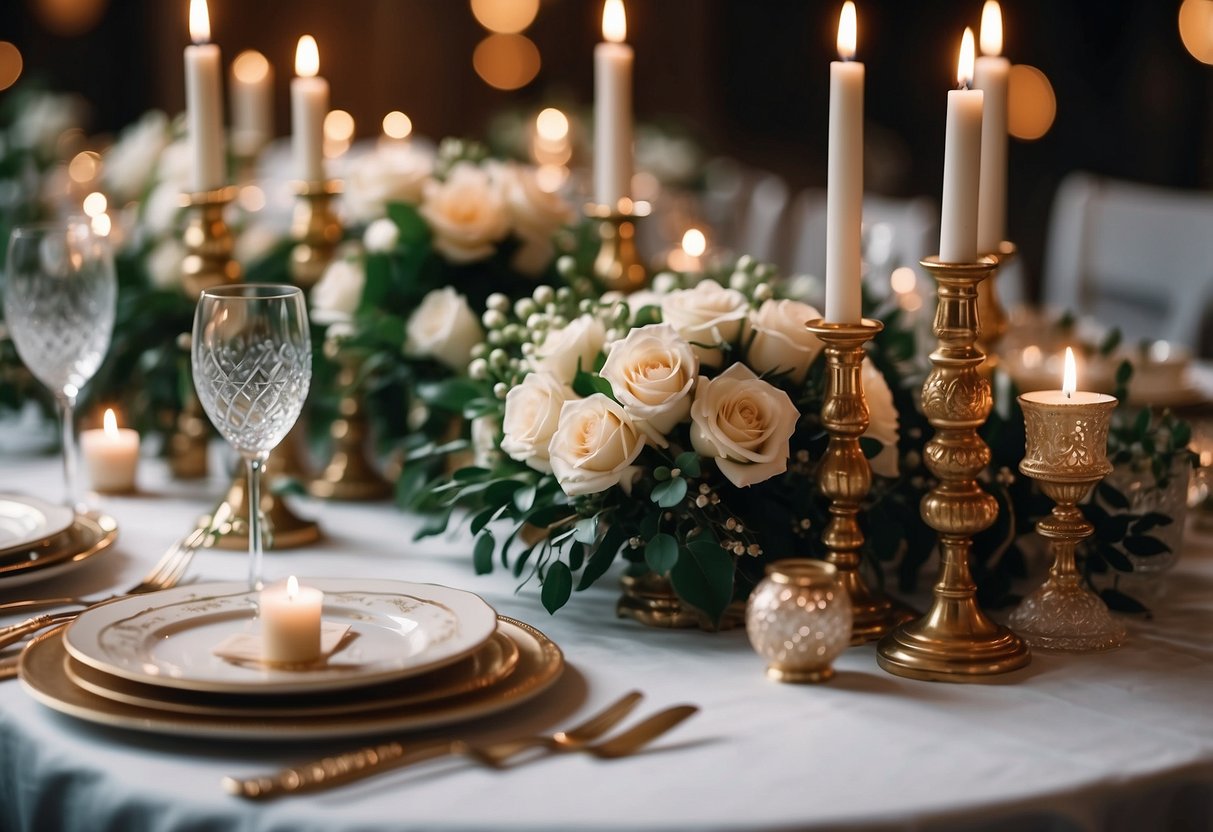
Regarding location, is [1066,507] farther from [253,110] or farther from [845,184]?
[253,110]

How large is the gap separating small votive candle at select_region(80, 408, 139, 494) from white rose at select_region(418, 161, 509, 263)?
0.45 meters

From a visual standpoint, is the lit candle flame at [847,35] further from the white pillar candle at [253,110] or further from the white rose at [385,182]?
the white pillar candle at [253,110]

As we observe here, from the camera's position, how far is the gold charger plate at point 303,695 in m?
1.02

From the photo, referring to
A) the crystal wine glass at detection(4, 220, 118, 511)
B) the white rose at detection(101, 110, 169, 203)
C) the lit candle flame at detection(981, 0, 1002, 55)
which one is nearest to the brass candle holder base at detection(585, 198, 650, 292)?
the lit candle flame at detection(981, 0, 1002, 55)

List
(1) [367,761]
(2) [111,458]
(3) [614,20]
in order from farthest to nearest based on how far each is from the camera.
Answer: (2) [111,458]
(3) [614,20]
(1) [367,761]

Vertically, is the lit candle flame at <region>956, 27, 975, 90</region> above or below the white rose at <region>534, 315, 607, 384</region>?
above

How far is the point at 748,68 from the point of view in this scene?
596 cm

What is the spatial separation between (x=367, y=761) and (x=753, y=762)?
0.84ft

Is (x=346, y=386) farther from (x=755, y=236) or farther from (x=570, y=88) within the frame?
(x=570, y=88)

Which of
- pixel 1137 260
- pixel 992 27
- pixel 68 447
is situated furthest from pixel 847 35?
pixel 1137 260

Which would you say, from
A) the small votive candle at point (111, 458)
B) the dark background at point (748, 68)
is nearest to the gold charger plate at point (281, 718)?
the small votive candle at point (111, 458)

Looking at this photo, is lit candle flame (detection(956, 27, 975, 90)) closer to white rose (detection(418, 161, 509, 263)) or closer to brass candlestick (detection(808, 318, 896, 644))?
brass candlestick (detection(808, 318, 896, 644))

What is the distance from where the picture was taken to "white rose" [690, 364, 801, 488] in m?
1.20

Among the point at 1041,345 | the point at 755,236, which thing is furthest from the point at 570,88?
the point at 1041,345
